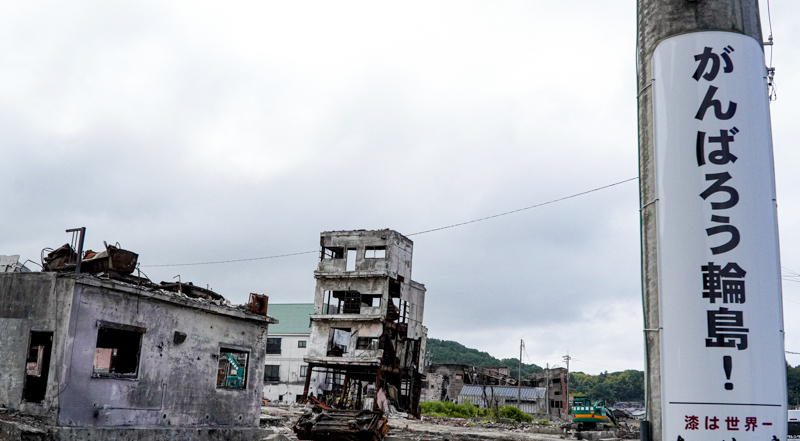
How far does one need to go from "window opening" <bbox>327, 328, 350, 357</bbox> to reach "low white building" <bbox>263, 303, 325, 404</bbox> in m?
11.8

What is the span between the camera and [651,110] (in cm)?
812

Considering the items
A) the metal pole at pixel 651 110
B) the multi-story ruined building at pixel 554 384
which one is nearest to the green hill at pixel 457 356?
the multi-story ruined building at pixel 554 384

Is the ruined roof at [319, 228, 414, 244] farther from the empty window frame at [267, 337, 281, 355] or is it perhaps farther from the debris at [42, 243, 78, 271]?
the debris at [42, 243, 78, 271]

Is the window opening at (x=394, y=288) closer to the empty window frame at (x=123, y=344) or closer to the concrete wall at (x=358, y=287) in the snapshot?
the concrete wall at (x=358, y=287)

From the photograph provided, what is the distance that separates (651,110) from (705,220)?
1.56 m

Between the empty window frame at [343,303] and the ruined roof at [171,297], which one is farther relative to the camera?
the empty window frame at [343,303]

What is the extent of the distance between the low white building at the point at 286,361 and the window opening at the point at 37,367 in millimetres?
37961

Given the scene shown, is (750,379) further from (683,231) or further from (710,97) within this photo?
(710,97)

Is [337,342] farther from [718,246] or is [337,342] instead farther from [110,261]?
[718,246]

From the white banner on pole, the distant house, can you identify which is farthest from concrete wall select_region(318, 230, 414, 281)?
the white banner on pole

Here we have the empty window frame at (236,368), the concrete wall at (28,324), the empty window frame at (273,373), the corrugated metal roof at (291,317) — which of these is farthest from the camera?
the corrugated metal roof at (291,317)

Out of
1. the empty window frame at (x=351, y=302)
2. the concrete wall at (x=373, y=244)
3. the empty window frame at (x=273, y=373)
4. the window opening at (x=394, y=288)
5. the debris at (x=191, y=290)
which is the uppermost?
the concrete wall at (x=373, y=244)

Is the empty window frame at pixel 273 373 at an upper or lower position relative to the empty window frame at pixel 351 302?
lower

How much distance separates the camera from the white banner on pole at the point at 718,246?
7121mm
